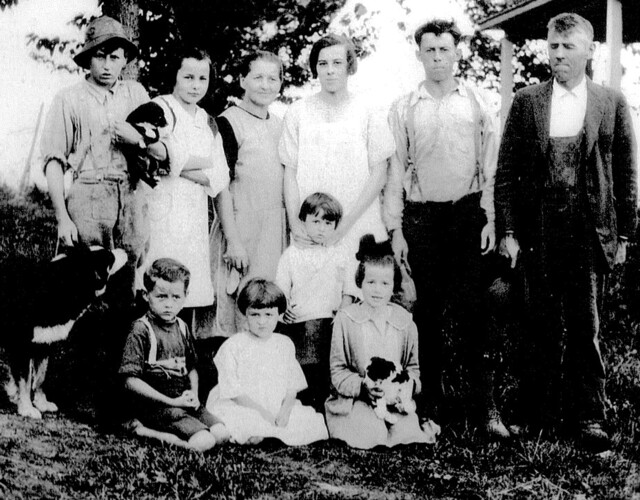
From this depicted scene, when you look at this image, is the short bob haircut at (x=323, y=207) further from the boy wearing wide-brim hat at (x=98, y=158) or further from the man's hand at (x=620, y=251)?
the man's hand at (x=620, y=251)

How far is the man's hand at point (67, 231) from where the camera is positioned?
12.4 feet

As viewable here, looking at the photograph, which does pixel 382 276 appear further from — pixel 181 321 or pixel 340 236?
pixel 181 321

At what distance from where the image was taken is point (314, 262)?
12.8 feet

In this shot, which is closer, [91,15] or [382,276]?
[382,276]

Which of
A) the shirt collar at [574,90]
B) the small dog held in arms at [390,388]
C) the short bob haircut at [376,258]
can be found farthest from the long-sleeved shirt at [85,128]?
the shirt collar at [574,90]

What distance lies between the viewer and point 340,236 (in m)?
3.93

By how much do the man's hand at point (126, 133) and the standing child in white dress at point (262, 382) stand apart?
98cm

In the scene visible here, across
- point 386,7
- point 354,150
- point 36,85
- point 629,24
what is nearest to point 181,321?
point 354,150

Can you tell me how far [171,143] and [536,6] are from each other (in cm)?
289

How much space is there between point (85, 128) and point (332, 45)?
4.56 feet

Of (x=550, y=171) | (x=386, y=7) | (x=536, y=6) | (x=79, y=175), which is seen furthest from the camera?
(x=536, y=6)

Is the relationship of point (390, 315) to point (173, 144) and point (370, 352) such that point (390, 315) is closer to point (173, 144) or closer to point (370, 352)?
point (370, 352)

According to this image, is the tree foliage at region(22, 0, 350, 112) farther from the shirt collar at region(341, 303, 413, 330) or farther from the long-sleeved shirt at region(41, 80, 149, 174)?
the shirt collar at region(341, 303, 413, 330)

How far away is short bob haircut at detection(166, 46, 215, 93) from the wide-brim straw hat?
0.24 metres
